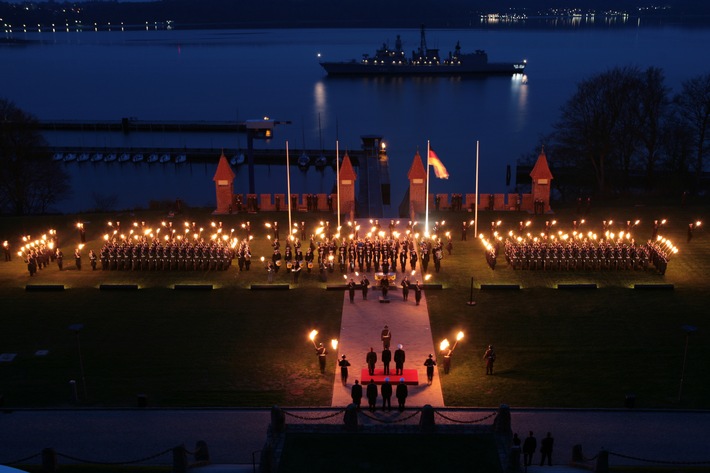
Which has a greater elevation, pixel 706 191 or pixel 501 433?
pixel 706 191

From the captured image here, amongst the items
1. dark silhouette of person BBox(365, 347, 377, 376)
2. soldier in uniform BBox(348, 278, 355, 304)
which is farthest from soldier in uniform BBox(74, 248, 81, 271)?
dark silhouette of person BBox(365, 347, 377, 376)

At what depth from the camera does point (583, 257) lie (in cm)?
3158

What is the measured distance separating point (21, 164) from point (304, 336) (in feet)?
108

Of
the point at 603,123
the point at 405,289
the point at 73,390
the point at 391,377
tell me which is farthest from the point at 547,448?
the point at 603,123

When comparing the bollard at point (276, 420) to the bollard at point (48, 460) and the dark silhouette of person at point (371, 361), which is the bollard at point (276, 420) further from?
the bollard at point (48, 460)

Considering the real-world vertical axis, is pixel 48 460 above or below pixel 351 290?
below

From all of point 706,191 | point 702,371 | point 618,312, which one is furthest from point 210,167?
point 702,371

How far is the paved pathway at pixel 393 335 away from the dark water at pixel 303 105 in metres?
33.7

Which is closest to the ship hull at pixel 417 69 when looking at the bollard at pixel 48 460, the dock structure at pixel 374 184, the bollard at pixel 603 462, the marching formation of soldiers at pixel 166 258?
the dock structure at pixel 374 184

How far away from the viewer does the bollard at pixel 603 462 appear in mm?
15628

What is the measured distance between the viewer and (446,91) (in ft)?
428

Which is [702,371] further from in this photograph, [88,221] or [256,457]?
[88,221]

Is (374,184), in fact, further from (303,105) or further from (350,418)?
(303,105)

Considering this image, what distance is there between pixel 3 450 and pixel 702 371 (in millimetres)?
19765
